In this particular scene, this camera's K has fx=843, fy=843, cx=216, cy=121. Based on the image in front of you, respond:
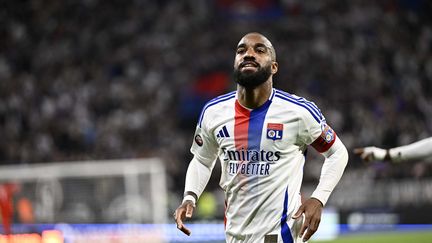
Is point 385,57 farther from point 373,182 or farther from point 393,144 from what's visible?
point 373,182

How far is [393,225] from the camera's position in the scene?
14.7 meters

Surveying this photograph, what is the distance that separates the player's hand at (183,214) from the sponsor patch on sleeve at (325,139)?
84 centimetres

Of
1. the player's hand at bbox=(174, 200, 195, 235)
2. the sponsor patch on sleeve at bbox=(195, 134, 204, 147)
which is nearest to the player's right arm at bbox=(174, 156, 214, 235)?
the player's hand at bbox=(174, 200, 195, 235)

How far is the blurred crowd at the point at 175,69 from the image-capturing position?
19547 mm

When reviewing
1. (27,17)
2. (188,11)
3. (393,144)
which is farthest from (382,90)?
(27,17)

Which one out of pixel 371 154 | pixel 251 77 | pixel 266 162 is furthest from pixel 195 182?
pixel 371 154

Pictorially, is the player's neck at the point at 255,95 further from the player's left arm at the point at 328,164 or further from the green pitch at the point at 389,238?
the green pitch at the point at 389,238

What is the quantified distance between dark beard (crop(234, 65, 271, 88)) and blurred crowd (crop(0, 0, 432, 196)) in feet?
40.0

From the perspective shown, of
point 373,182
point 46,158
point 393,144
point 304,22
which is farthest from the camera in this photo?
point 304,22

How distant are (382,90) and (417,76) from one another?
0.92 metres

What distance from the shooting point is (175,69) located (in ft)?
76.5

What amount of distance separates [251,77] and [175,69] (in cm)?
1857

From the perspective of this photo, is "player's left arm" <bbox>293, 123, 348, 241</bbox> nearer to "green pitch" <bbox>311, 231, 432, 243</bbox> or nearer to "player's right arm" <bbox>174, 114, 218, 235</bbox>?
"player's right arm" <bbox>174, 114, 218, 235</bbox>

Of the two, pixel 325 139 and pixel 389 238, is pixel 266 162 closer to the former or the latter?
pixel 325 139
